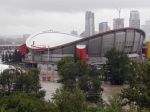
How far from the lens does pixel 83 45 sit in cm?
4497

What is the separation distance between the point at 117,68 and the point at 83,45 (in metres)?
14.6

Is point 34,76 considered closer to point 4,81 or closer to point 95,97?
point 4,81

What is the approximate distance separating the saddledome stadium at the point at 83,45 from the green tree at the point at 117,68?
33.0 ft

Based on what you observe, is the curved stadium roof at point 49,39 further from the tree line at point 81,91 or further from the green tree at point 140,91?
the green tree at point 140,91

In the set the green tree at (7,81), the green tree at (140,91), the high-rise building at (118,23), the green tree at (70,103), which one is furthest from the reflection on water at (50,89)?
the high-rise building at (118,23)

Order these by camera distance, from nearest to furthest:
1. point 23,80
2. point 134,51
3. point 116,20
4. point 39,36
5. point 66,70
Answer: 1. point 23,80
2. point 66,70
3. point 134,51
4. point 39,36
5. point 116,20

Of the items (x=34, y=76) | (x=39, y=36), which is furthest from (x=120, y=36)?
(x=34, y=76)

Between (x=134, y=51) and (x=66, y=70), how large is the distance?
967 inches

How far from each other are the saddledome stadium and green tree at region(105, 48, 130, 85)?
10.1 meters

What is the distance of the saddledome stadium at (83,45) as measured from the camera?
148 ft

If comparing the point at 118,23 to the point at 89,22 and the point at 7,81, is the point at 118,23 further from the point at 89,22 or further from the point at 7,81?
the point at 7,81

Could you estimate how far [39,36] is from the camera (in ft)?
178

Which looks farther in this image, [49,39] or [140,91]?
[49,39]

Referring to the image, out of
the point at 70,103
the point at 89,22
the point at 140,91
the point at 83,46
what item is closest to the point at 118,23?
the point at 89,22
